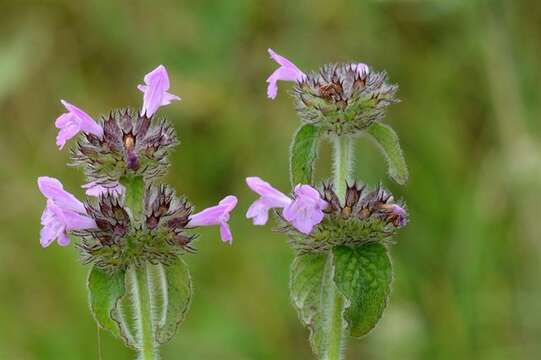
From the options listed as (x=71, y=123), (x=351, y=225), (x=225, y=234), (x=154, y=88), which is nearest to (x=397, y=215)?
(x=351, y=225)

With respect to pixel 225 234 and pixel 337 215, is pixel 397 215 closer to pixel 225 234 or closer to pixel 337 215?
pixel 337 215

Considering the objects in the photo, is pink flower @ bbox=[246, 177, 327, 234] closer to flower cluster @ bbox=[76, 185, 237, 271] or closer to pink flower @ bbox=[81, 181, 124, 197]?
flower cluster @ bbox=[76, 185, 237, 271]

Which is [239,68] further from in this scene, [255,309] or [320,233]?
[320,233]

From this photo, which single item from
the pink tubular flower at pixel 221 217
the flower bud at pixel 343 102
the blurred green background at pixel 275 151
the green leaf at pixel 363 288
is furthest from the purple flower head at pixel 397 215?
the blurred green background at pixel 275 151

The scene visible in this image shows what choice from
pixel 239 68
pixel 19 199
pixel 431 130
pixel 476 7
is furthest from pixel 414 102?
pixel 19 199

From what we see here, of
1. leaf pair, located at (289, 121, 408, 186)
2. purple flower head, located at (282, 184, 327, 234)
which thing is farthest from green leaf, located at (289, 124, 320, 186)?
purple flower head, located at (282, 184, 327, 234)

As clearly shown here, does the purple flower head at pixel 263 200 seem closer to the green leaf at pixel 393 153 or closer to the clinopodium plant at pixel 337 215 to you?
the clinopodium plant at pixel 337 215
